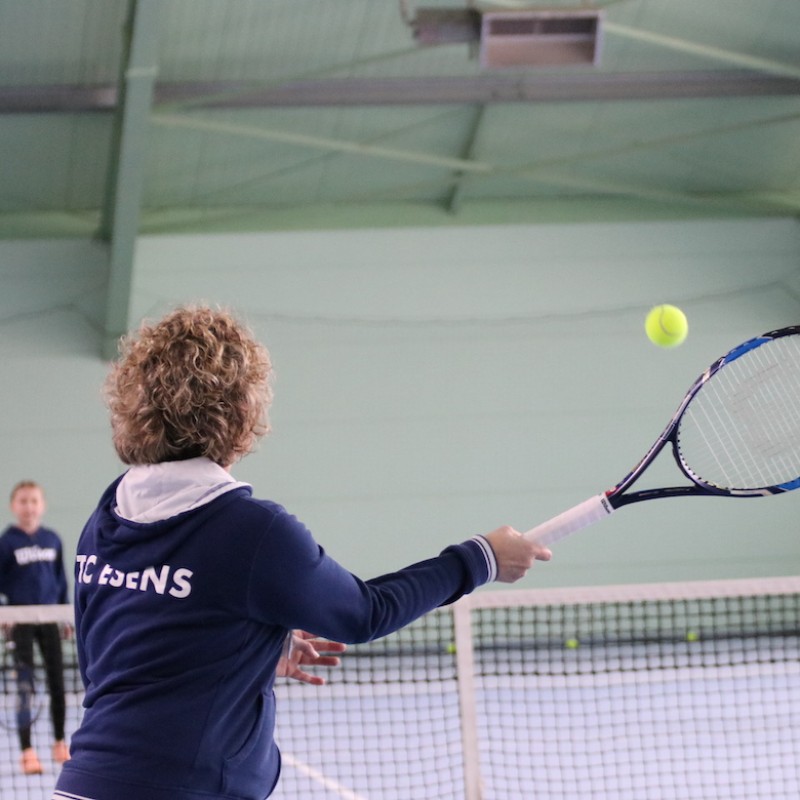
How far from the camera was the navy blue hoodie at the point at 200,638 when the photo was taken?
1.46 m

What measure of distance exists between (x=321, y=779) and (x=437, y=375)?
5.57 m

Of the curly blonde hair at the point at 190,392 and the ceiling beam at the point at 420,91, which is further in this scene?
the ceiling beam at the point at 420,91

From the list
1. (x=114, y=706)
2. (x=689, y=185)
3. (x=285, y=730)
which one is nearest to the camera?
(x=114, y=706)

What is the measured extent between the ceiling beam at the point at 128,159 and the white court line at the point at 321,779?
436 cm

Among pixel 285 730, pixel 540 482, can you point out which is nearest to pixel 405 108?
pixel 540 482

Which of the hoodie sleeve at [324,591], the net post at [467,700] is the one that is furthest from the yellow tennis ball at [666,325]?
the hoodie sleeve at [324,591]

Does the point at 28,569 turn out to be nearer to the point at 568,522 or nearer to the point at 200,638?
the point at 568,522

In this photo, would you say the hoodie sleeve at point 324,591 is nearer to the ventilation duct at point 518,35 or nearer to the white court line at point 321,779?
the white court line at point 321,779

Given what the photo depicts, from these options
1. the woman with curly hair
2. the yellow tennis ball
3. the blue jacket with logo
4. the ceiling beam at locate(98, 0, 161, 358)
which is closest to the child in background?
the blue jacket with logo

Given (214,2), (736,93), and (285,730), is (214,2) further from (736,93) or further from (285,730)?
(285,730)

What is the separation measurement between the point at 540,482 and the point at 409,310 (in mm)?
1812

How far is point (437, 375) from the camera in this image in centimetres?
1005

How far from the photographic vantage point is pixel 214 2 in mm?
7848

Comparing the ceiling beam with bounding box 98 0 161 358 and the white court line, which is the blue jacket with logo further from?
the ceiling beam with bounding box 98 0 161 358
